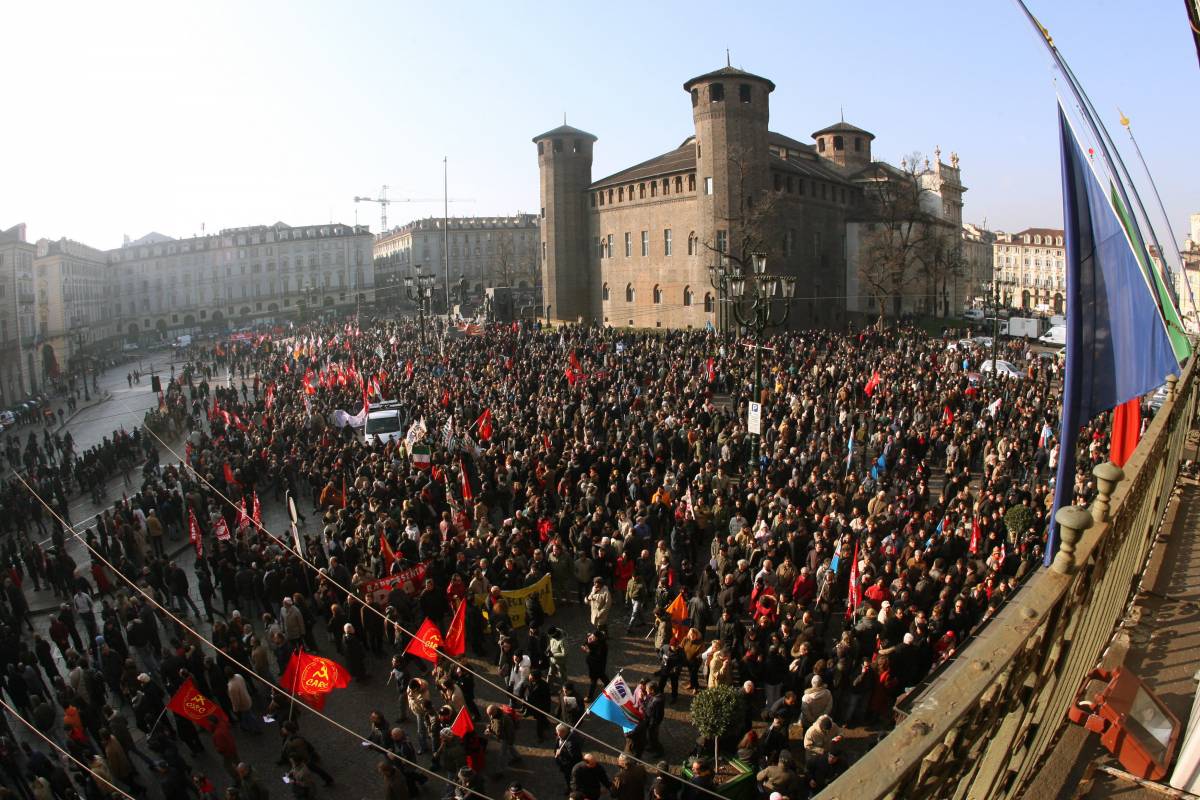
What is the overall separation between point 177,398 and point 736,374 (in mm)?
22199

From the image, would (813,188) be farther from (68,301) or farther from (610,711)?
(610,711)

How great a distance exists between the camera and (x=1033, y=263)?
119 m

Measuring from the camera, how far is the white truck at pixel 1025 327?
49594 mm

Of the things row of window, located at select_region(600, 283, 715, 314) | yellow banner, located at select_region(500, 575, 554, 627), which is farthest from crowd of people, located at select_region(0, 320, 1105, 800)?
row of window, located at select_region(600, 283, 715, 314)

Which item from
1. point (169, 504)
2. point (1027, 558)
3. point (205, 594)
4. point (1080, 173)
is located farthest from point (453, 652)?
point (169, 504)

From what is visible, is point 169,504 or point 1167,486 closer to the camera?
point 1167,486

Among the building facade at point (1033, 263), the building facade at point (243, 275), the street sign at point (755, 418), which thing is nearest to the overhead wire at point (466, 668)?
the street sign at point (755, 418)

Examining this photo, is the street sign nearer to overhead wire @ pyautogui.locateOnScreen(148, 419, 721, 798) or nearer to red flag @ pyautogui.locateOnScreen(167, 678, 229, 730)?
overhead wire @ pyautogui.locateOnScreen(148, 419, 721, 798)

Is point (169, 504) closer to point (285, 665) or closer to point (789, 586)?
point (285, 665)

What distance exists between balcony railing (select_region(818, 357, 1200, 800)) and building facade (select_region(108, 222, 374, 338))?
86.5m

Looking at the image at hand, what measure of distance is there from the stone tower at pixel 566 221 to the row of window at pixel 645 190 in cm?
186

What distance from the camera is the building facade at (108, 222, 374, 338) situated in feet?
281

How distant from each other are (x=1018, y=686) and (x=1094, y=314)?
2734mm

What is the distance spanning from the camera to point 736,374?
27.7 metres
